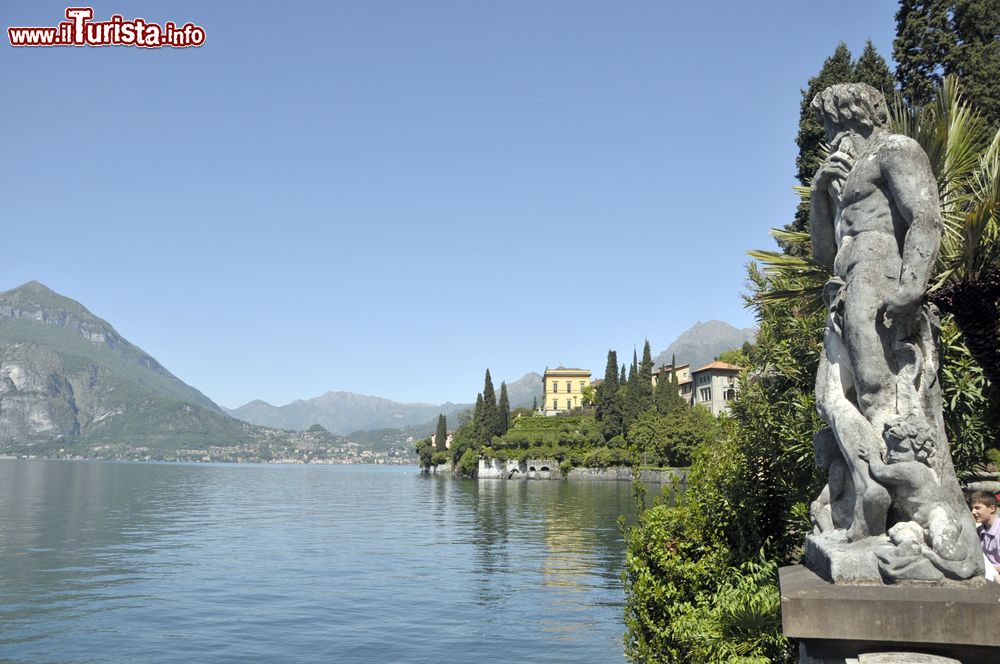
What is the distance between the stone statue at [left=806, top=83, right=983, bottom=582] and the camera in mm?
4637

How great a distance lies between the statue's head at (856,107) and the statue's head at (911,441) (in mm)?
2260

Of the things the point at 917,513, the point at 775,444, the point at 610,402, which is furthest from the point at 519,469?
the point at 917,513

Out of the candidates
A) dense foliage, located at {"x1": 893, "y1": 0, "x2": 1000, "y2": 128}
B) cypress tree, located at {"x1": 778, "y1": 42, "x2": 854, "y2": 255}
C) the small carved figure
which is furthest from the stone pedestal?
dense foliage, located at {"x1": 893, "y1": 0, "x2": 1000, "y2": 128}

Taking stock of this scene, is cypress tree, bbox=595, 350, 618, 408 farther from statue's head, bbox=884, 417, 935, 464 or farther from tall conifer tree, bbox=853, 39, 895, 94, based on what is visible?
statue's head, bbox=884, 417, 935, 464

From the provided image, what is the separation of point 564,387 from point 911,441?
15689cm

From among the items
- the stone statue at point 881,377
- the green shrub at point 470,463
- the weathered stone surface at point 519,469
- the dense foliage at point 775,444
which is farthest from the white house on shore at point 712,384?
the stone statue at point 881,377

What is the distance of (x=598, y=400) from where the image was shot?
362ft

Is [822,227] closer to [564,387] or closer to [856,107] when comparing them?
[856,107]

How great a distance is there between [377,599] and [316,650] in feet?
20.0

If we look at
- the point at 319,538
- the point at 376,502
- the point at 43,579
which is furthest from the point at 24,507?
the point at 43,579

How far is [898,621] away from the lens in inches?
170

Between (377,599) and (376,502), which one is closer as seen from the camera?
(377,599)

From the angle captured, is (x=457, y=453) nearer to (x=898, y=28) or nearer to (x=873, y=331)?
(x=898, y=28)

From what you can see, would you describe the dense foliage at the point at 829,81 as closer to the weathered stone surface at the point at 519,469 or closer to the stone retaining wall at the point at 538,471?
the stone retaining wall at the point at 538,471
